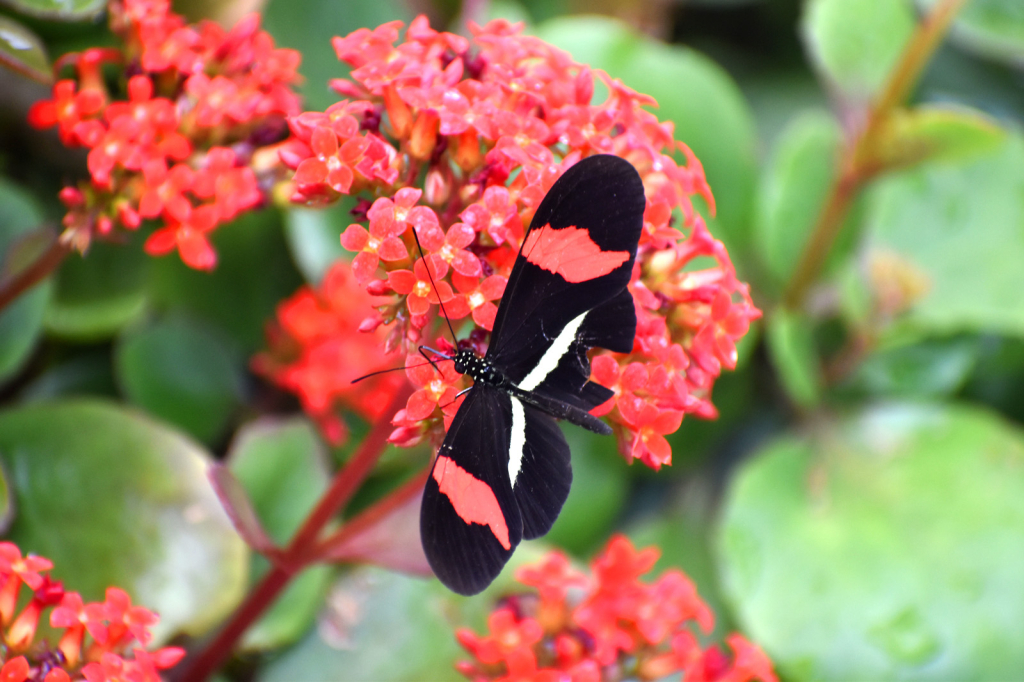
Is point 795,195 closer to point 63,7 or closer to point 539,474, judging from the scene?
point 539,474

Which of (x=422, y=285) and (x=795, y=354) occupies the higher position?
(x=422, y=285)

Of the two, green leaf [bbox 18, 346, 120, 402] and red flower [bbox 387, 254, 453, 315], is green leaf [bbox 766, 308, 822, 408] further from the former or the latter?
green leaf [bbox 18, 346, 120, 402]

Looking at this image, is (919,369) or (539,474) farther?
(919,369)

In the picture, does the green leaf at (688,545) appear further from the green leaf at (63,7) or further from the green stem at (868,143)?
the green leaf at (63,7)

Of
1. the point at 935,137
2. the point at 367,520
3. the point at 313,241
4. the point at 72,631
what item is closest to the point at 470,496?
the point at 367,520

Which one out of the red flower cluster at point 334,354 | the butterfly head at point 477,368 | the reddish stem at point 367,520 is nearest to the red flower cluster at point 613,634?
the reddish stem at point 367,520

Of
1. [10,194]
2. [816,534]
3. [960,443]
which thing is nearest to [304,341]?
[10,194]

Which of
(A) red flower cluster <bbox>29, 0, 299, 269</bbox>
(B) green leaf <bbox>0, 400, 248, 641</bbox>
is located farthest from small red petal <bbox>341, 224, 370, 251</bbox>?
(B) green leaf <bbox>0, 400, 248, 641</bbox>
